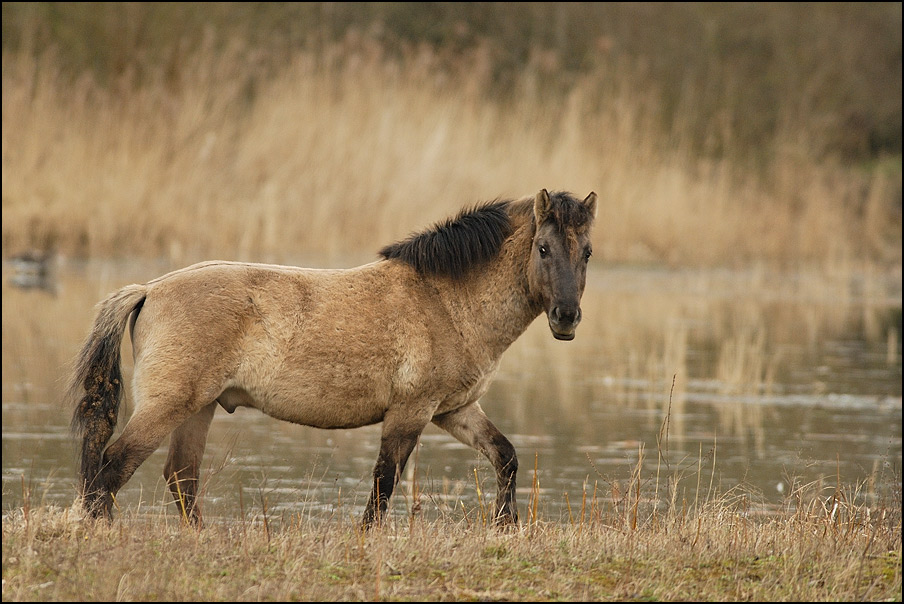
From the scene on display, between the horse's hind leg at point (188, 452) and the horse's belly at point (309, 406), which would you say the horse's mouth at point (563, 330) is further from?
the horse's hind leg at point (188, 452)

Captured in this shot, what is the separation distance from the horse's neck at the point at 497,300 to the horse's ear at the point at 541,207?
211 mm

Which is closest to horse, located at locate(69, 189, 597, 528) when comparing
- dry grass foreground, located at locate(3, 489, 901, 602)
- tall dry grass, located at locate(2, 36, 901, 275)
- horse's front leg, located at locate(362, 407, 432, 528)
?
horse's front leg, located at locate(362, 407, 432, 528)

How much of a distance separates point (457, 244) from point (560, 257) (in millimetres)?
658

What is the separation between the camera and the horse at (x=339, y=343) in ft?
19.2

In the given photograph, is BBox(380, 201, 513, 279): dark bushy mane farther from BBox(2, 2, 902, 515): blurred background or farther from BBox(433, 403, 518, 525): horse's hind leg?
BBox(2, 2, 902, 515): blurred background

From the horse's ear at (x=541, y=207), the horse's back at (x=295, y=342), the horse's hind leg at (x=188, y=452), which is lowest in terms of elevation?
the horse's hind leg at (x=188, y=452)

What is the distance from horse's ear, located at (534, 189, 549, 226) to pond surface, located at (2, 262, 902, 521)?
48.7 inches

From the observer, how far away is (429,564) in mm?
4727

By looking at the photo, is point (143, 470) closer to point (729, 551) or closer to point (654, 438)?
point (654, 438)

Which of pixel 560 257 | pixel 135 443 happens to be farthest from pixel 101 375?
pixel 560 257

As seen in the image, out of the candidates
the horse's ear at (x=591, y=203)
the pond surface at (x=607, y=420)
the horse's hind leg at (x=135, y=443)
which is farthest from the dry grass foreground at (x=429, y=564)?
the horse's ear at (x=591, y=203)

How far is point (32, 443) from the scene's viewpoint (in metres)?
8.62

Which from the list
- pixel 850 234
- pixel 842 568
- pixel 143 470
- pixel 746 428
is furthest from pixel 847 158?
pixel 842 568

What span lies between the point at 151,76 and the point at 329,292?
14063mm
